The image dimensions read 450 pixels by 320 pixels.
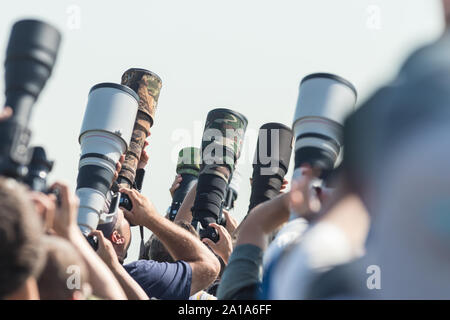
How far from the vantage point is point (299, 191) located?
1.70 metres

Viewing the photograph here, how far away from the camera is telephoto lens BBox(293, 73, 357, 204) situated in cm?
271

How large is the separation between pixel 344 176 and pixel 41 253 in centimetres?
78

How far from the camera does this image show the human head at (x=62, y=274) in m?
1.96

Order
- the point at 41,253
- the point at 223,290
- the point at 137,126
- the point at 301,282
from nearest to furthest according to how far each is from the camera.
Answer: the point at 301,282, the point at 41,253, the point at 223,290, the point at 137,126

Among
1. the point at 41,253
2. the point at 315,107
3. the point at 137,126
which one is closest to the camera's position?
the point at 41,253

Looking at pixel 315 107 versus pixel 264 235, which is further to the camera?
pixel 315 107

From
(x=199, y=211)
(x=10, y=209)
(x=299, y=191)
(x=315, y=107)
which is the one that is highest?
(x=199, y=211)

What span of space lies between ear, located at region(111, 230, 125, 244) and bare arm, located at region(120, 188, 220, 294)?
1.16 feet

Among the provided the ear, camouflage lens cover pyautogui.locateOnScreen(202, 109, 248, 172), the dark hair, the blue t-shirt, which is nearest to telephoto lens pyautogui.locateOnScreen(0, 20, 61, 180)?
the blue t-shirt

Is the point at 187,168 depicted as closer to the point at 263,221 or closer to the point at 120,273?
the point at 120,273

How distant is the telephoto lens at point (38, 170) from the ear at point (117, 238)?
6.88ft

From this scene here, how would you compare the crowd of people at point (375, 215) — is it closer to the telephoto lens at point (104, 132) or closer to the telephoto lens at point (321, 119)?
the telephoto lens at point (321, 119)

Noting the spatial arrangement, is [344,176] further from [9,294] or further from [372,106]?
[9,294]

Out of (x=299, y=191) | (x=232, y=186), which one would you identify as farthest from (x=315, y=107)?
(x=232, y=186)
